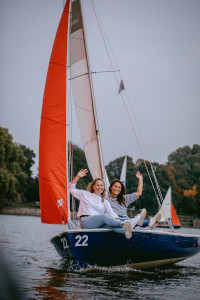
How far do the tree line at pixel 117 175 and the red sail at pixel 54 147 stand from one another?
29458 mm

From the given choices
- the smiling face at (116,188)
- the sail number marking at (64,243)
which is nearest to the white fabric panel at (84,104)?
the smiling face at (116,188)

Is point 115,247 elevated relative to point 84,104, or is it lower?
lower

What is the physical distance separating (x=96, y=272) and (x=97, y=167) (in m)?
3.71

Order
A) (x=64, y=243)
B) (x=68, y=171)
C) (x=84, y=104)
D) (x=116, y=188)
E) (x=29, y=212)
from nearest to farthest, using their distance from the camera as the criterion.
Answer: (x=64, y=243) → (x=116, y=188) → (x=68, y=171) → (x=84, y=104) → (x=29, y=212)

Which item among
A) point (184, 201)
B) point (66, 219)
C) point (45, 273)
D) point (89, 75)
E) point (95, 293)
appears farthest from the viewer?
point (184, 201)

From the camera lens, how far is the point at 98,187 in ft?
23.2

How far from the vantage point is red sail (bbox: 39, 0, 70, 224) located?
309 inches

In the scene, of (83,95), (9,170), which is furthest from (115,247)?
(9,170)

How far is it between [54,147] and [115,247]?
2684 mm

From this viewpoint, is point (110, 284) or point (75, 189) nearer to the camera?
point (110, 284)

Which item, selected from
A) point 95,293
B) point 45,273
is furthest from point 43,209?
point 95,293

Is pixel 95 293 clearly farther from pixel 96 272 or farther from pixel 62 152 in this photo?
pixel 62 152

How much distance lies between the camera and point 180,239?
7828mm

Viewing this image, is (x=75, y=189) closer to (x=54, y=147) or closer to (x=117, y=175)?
(x=54, y=147)
